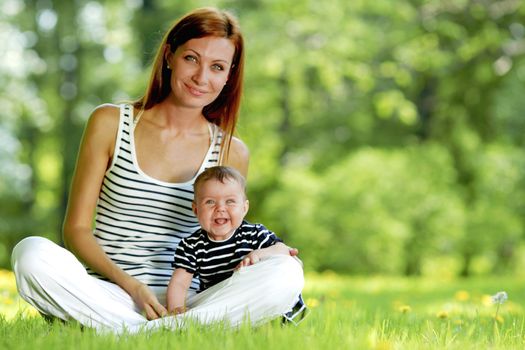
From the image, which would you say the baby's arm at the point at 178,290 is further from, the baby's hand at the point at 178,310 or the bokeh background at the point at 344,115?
the bokeh background at the point at 344,115

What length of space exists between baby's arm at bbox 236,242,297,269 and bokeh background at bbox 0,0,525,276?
6097mm

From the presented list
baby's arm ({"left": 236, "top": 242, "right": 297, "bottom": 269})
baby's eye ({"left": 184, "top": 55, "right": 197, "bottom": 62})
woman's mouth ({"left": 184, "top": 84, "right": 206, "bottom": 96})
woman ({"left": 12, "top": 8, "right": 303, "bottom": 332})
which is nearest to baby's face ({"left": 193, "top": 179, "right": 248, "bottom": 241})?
baby's arm ({"left": 236, "top": 242, "right": 297, "bottom": 269})

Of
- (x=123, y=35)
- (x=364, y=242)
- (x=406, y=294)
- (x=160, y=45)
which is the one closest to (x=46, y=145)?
(x=123, y=35)

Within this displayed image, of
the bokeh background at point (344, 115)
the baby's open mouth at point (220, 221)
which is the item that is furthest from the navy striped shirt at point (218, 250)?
the bokeh background at point (344, 115)

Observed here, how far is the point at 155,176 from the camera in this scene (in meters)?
3.49

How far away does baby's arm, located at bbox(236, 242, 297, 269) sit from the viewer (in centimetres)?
303

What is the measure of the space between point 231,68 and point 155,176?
648 millimetres

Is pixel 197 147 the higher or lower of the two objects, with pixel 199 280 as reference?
higher

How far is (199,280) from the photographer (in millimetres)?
3424

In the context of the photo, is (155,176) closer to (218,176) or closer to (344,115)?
(218,176)

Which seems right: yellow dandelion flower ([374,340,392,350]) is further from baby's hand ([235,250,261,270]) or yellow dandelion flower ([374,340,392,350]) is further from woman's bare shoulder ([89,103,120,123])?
woman's bare shoulder ([89,103,120,123])

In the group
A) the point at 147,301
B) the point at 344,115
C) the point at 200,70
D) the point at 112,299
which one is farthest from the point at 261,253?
the point at 344,115

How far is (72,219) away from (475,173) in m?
11.3

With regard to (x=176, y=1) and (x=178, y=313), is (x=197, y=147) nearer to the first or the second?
(x=178, y=313)
